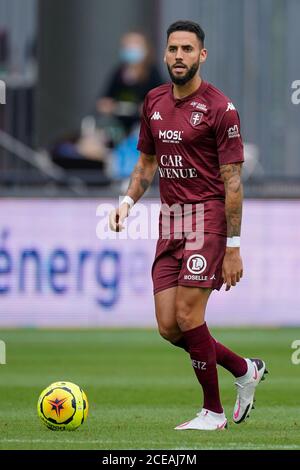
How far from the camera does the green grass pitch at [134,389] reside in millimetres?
8750

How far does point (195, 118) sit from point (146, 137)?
1.80ft

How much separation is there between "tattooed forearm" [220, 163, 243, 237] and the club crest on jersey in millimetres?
336

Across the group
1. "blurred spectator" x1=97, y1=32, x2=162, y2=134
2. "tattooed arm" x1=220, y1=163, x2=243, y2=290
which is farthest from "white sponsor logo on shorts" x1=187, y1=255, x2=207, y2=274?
"blurred spectator" x1=97, y1=32, x2=162, y2=134

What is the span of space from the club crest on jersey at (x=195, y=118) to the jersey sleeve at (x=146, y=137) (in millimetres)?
437

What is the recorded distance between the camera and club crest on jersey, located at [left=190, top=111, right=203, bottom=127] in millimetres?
9289

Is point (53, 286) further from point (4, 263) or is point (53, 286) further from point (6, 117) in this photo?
point (6, 117)

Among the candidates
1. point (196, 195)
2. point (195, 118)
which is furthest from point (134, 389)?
point (195, 118)

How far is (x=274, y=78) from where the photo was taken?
20.0 m

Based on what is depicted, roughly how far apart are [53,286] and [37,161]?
2736 mm

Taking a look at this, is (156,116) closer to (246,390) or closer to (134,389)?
(246,390)

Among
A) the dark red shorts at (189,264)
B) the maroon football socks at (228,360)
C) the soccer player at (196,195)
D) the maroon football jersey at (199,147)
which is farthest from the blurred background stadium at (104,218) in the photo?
the maroon football jersey at (199,147)

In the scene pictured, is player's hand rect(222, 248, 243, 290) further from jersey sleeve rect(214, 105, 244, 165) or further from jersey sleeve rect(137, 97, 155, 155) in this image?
jersey sleeve rect(137, 97, 155, 155)

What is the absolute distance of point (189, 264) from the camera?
928 centimetres
